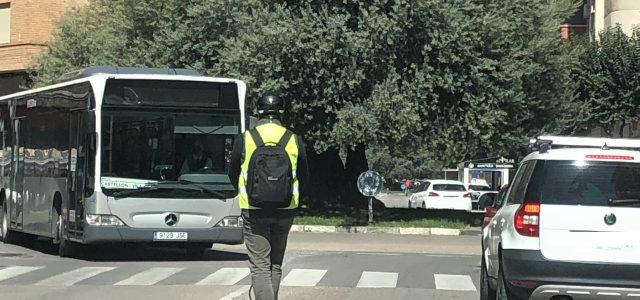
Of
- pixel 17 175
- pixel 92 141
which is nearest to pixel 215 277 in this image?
pixel 92 141

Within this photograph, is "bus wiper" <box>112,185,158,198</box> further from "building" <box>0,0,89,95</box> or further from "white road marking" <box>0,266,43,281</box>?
"building" <box>0,0,89,95</box>

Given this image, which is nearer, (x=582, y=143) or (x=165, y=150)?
(x=582, y=143)

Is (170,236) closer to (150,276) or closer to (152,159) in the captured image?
(152,159)

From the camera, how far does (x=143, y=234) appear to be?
13.9 m

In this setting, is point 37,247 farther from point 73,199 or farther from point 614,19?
point 614,19

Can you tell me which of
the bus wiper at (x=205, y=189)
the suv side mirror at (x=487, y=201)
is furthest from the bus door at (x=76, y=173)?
the suv side mirror at (x=487, y=201)

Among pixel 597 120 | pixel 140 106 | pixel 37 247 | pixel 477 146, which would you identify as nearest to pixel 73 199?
pixel 140 106

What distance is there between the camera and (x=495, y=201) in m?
10.2

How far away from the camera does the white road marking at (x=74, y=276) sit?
11727 mm

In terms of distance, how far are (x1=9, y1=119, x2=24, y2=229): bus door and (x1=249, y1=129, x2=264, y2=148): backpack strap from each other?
36.7ft

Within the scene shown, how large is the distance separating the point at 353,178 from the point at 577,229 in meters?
23.0

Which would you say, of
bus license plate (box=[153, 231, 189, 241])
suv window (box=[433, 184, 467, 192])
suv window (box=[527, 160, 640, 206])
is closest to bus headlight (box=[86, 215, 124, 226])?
bus license plate (box=[153, 231, 189, 241])

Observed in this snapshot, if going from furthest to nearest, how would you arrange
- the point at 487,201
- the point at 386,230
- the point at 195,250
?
the point at 386,230 → the point at 195,250 → the point at 487,201

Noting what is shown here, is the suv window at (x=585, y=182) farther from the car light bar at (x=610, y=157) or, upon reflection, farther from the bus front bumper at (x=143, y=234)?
the bus front bumper at (x=143, y=234)
